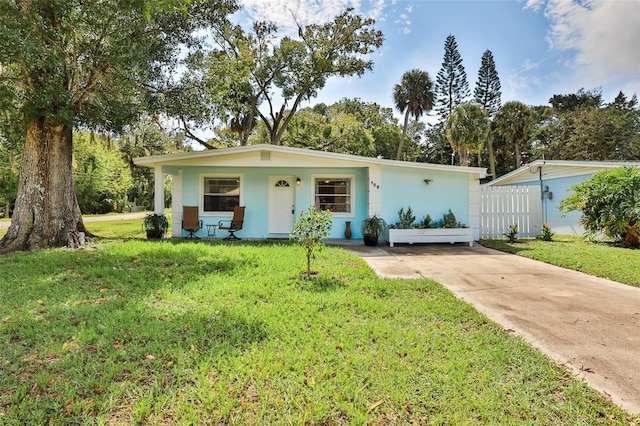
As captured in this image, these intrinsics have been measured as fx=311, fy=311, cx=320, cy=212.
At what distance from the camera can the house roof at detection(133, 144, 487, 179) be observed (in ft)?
29.9

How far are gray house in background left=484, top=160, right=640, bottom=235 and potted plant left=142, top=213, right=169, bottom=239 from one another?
12887 millimetres

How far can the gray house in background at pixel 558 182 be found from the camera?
10281 mm

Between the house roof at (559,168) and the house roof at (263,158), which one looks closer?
the house roof at (263,158)

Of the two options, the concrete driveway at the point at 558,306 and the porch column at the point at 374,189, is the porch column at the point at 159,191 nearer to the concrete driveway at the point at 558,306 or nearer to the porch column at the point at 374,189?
the porch column at the point at 374,189

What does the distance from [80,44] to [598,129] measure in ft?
96.1

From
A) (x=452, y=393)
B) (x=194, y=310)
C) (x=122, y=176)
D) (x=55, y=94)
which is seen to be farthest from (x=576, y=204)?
(x=122, y=176)

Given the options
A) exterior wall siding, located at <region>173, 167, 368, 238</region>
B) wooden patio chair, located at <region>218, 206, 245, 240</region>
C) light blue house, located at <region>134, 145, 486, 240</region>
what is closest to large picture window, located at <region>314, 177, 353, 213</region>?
light blue house, located at <region>134, 145, 486, 240</region>

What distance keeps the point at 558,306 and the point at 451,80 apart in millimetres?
28039

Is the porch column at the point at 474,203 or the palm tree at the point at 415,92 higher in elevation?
the palm tree at the point at 415,92

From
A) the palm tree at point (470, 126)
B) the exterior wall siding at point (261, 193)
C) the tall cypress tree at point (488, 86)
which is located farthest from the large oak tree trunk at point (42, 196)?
the tall cypress tree at point (488, 86)

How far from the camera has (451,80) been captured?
2739 cm

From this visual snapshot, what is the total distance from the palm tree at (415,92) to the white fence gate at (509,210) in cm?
1585

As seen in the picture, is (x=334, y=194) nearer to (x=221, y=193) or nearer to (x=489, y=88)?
(x=221, y=193)

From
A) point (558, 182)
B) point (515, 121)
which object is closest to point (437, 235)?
point (558, 182)
